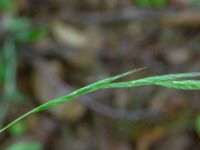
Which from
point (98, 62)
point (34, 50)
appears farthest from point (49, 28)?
point (98, 62)

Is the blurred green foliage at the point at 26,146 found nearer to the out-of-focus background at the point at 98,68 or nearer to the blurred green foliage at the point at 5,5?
the out-of-focus background at the point at 98,68

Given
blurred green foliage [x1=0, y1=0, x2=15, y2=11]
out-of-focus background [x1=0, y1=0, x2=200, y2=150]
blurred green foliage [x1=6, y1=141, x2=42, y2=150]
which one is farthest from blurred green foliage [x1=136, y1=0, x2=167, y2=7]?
blurred green foliage [x1=6, y1=141, x2=42, y2=150]

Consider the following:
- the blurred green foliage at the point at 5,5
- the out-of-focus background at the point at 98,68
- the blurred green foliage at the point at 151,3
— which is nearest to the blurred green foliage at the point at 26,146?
the out-of-focus background at the point at 98,68

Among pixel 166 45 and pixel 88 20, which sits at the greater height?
pixel 88 20

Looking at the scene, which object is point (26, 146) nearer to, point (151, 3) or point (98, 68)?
point (98, 68)

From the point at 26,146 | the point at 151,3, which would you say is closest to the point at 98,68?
the point at 151,3

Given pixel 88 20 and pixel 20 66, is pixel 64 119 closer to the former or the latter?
pixel 20 66

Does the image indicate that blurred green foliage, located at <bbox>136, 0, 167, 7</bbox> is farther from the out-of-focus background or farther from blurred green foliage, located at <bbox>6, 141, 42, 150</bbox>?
blurred green foliage, located at <bbox>6, 141, 42, 150</bbox>

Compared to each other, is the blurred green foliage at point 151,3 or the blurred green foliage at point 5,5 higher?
the blurred green foliage at point 5,5
